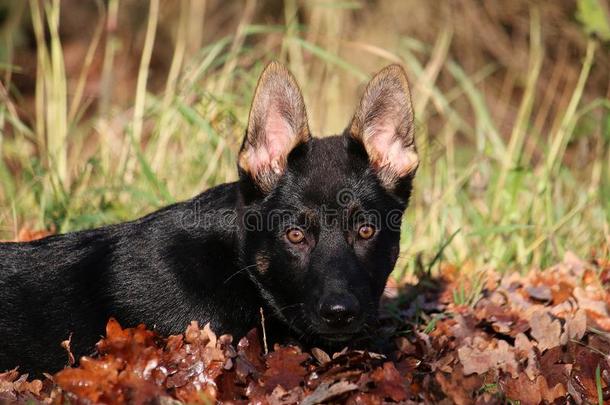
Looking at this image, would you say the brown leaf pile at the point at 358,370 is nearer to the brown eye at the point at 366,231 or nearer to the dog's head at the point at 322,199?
the dog's head at the point at 322,199

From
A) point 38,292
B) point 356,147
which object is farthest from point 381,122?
point 38,292

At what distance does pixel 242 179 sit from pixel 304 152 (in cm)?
31

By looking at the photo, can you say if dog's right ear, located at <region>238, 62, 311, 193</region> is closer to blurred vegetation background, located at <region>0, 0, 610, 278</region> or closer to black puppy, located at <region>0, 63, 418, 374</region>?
black puppy, located at <region>0, 63, 418, 374</region>

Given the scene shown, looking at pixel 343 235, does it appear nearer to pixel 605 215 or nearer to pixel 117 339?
pixel 117 339

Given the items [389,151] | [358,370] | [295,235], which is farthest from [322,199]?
[358,370]

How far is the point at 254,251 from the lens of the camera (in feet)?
12.6

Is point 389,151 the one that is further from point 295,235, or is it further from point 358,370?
point 358,370

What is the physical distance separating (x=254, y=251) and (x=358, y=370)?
756 mm

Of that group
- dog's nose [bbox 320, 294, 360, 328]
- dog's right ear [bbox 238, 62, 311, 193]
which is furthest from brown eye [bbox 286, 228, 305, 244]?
dog's nose [bbox 320, 294, 360, 328]

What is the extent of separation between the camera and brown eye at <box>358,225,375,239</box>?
3816mm

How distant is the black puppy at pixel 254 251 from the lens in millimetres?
3764

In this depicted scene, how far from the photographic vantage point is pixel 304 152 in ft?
13.0

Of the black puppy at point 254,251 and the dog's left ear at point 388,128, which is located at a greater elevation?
the dog's left ear at point 388,128

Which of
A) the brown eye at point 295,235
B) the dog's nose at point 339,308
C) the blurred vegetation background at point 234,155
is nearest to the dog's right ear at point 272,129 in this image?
the brown eye at point 295,235
